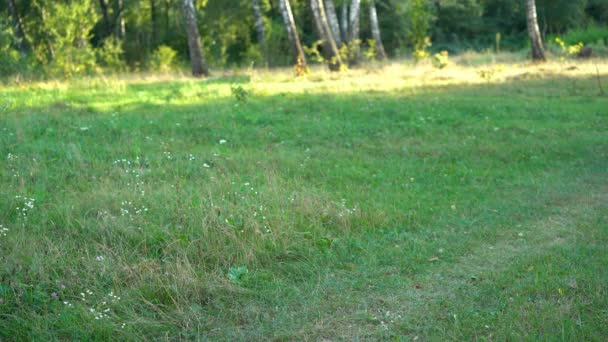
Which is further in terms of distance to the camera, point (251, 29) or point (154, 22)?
point (154, 22)

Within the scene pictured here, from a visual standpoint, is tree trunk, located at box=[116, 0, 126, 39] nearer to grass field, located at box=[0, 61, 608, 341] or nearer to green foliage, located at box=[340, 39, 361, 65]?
green foliage, located at box=[340, 39, 361, 65]

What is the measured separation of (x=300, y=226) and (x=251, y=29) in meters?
32.5

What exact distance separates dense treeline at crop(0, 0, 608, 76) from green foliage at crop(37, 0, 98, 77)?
3 centimetres

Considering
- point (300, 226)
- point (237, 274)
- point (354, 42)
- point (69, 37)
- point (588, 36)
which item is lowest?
point (237, 274)

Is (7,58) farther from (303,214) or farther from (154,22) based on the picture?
(154,22)

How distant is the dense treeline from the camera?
20.4 m

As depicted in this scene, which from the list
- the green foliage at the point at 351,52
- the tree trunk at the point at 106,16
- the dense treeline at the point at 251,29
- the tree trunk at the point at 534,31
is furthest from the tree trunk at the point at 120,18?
the tree trunk at the point at 534,31

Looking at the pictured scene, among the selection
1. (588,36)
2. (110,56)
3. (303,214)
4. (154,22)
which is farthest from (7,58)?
(588,36)

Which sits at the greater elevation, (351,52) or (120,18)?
(120,18)

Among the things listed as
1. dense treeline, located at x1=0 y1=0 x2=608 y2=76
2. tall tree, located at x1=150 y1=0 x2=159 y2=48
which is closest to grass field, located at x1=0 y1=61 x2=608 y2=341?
dense treeline, located at x1=0 y1=0 x2=608 y2=76

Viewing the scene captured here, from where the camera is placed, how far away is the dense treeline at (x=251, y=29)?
2041 cm

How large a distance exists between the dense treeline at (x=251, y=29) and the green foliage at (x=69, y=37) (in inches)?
1.3

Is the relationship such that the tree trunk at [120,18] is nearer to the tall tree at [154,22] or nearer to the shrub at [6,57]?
the tall tree at [154,22]

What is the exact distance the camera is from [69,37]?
19.9m
